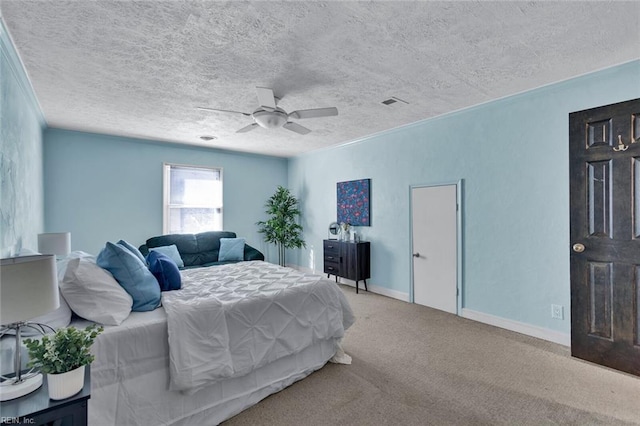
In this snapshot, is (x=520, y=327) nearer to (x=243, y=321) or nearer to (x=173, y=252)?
(x=243, y=321)

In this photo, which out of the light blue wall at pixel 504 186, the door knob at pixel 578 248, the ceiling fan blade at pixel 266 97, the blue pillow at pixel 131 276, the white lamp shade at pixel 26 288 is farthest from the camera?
the light blue wall at pixel 504 186

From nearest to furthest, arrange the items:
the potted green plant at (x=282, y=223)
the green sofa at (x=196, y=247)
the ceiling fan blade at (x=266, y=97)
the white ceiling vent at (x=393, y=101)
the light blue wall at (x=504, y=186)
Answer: the ceiling fan blade at (x=266, y=97), the light blue wall at (x=504, y=186), the white ceiling vent at (x=393, y=101), the green sofa at (x=196, y=247), the potted green plant at (x=282, y=223)

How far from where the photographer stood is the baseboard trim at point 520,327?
10.1ft

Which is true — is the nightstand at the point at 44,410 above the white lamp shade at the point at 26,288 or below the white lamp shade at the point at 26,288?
below

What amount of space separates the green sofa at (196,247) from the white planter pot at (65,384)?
3778 millimetres

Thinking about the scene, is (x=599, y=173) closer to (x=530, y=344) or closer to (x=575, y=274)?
(x=575, y=274)

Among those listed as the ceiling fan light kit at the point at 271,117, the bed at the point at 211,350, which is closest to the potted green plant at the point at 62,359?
the bed at the point at 211,350

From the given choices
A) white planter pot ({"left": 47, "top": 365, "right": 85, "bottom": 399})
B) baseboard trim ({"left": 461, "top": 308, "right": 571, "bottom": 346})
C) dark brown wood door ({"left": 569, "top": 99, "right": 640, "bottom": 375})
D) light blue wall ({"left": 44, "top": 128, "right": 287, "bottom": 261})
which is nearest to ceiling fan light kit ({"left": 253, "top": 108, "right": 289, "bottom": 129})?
white planter pot ({"left": 47, "top": 365, "right": 85, "bottom": 399})

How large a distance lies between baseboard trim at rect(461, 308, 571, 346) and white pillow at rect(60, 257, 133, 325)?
3.78 m

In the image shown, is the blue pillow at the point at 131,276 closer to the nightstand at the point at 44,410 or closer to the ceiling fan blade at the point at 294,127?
the nightstand at the point at 44,410

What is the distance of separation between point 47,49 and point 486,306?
506 cm

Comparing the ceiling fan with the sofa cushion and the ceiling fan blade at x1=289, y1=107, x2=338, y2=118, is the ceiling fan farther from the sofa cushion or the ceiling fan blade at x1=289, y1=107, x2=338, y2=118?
the sofa cushion

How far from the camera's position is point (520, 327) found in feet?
11.1

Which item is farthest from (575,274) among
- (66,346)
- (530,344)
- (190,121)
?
(190,121)
